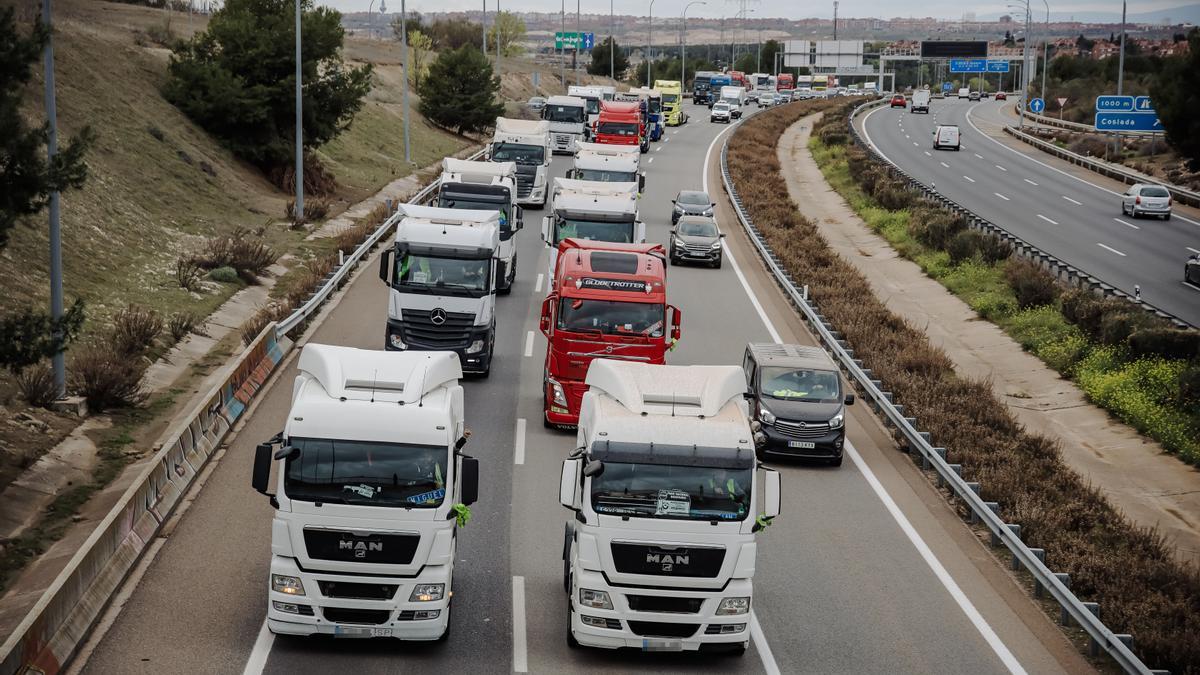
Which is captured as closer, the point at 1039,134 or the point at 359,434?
the point at 359,434

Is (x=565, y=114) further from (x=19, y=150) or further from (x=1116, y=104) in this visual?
(x=19, y=150)

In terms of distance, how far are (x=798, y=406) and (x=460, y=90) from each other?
190 ft

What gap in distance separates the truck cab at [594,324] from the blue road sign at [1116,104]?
52982 millimetres

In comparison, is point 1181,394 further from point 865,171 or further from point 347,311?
point 865,171

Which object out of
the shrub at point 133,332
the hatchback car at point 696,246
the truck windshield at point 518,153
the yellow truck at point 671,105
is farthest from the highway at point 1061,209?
the shrub at point 133,332

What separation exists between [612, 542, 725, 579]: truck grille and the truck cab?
9507 millimetres

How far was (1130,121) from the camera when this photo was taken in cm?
6844

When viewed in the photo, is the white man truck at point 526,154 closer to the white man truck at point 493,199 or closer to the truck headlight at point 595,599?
the white man truck at point 493,199

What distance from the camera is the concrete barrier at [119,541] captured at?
12.3 m

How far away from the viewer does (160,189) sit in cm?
3972

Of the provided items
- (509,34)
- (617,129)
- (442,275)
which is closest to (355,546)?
(442,275)

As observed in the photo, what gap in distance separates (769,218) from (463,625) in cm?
3726

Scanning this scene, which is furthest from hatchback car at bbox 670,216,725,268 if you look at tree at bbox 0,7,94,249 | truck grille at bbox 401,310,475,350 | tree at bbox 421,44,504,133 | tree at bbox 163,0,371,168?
tree at bbox 421,44,504,133

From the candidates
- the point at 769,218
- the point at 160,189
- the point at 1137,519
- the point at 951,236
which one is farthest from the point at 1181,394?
the point at 160,189
